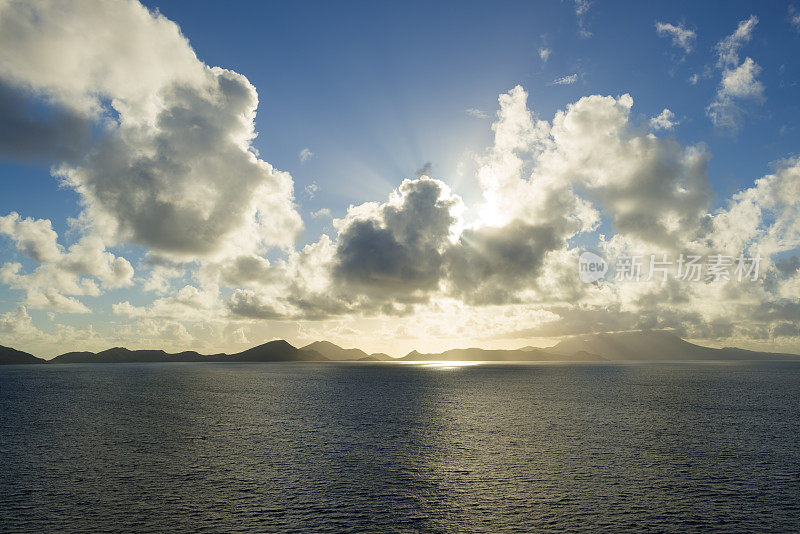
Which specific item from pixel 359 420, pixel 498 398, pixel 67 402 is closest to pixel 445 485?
pixel 359 420

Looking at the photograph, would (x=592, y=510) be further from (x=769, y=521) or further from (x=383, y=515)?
(x=383, y=515)

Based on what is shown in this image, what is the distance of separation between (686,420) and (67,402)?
115556 millimetres

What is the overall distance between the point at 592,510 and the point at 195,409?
7301 centimetres

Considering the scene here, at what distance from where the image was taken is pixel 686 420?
6700 cm

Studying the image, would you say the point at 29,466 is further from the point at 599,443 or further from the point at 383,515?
the point at 599,443

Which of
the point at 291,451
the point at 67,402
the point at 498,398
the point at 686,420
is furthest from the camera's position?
the point at 498,398

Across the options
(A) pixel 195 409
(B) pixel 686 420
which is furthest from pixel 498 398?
(A) pixel 195 409

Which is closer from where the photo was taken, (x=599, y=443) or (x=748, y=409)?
(x=599, y=443)

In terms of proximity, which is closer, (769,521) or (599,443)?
(769,521)

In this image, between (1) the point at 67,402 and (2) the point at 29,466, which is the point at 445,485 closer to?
(2) the point at 29,466

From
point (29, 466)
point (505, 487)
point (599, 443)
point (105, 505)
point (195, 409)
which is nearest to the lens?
point (105, 505)

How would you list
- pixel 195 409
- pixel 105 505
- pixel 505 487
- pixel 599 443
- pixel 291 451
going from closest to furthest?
pixel 105 505 → pixel 505 487 → pixel 291 451 → pixel 599 443 → pixel 195 409

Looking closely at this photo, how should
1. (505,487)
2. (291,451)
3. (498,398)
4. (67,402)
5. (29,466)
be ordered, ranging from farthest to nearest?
1. (498,398)
2. (67,402)
3. (291,451)
4. (29,466)
5. (505,487)

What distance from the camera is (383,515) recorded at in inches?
1125
